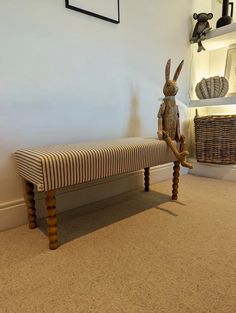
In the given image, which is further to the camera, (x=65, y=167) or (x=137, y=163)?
(x=137, y=163)

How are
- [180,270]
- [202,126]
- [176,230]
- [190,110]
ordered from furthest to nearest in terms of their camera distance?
[190,110]
[202,126]
[176,230]
[180,270]

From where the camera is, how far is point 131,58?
5.64 ft

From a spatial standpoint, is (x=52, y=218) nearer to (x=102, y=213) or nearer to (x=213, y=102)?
(x=102, y=213)

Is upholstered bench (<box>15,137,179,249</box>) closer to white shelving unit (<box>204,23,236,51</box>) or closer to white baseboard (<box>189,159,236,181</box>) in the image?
white baseboard (<box>189,159,236,181</box>)

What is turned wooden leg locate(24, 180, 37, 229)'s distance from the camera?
3.88 ft

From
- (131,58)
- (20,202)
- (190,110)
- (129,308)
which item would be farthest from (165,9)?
(129,308)

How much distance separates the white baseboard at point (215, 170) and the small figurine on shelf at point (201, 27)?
1109 mm

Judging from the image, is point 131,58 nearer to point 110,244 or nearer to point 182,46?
point 182,46

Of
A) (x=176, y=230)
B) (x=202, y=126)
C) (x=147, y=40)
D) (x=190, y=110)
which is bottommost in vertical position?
(x=176, y=230)

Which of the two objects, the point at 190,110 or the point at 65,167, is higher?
the point at 190,110

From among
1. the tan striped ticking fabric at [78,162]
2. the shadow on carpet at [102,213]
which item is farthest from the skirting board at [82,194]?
the tan striped ticking fabric at [78,162]

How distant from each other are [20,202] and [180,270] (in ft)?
3.07

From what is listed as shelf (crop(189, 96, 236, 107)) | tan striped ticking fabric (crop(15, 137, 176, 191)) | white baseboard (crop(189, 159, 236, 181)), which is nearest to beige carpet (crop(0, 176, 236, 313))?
tan striped ticking fabric (crop(15, 137, 176, 191))

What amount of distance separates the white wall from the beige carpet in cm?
46
